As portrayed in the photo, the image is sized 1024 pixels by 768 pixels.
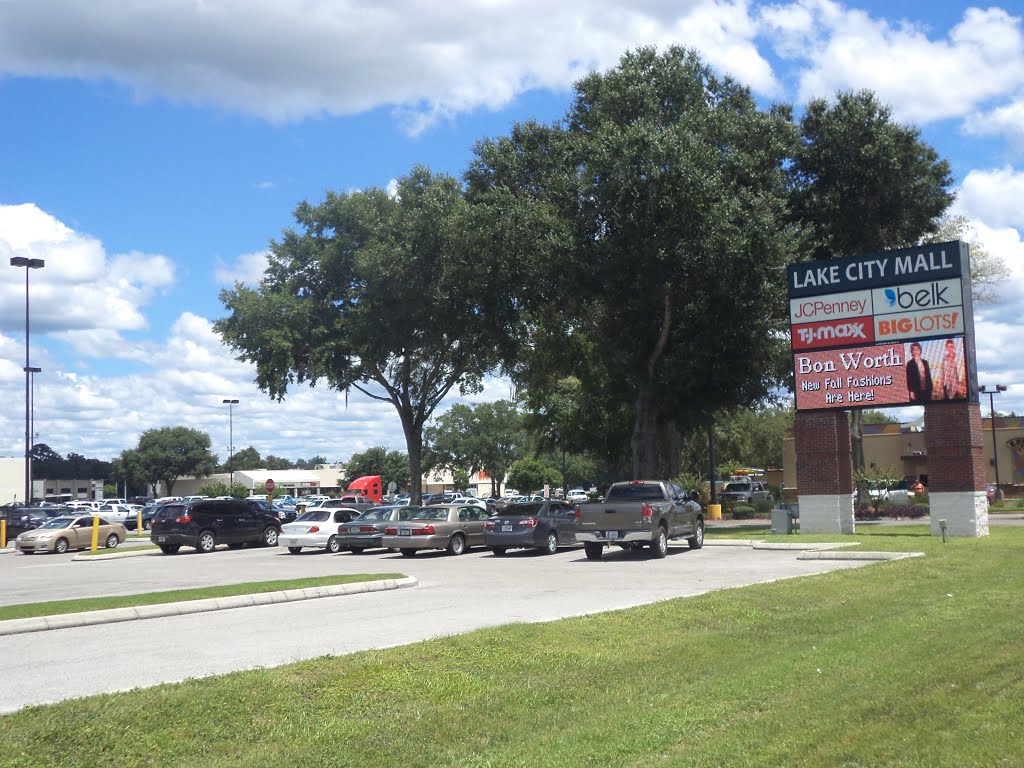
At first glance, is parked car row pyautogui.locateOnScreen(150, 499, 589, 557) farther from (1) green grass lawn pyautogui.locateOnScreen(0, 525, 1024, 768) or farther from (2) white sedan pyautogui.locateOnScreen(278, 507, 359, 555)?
(1) green grass lawn pyautogui.locateOnScreen(0, 525, 1024, 768)

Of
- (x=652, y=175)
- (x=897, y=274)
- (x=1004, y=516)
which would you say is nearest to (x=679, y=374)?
(x=652, y=175)

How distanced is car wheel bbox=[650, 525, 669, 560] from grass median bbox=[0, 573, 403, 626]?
299 inches

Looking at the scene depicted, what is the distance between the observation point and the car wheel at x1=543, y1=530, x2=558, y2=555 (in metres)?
27.5

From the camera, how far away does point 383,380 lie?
50.2 m

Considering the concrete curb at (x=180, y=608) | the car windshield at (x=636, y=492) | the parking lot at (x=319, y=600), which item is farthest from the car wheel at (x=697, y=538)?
the concrete curb at (x=180, y=608)

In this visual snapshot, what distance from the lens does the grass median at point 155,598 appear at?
14.6 meters

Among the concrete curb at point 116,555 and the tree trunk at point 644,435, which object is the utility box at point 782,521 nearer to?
the tree trunk at point 644,435

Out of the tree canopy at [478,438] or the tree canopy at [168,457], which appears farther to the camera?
the tree canopy at [168,457]

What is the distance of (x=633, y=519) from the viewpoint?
2430cm

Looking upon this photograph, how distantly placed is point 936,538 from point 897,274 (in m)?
7.22


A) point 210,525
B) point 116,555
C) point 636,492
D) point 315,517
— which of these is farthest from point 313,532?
point 636,492

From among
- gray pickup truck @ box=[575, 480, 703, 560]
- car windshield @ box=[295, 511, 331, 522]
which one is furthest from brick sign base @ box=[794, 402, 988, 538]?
car windshield @ box=[295, 511, 331, 522]

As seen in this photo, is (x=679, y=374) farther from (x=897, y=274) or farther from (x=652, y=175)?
(x=897, y=274)

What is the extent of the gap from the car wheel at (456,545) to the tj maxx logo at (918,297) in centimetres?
1333
